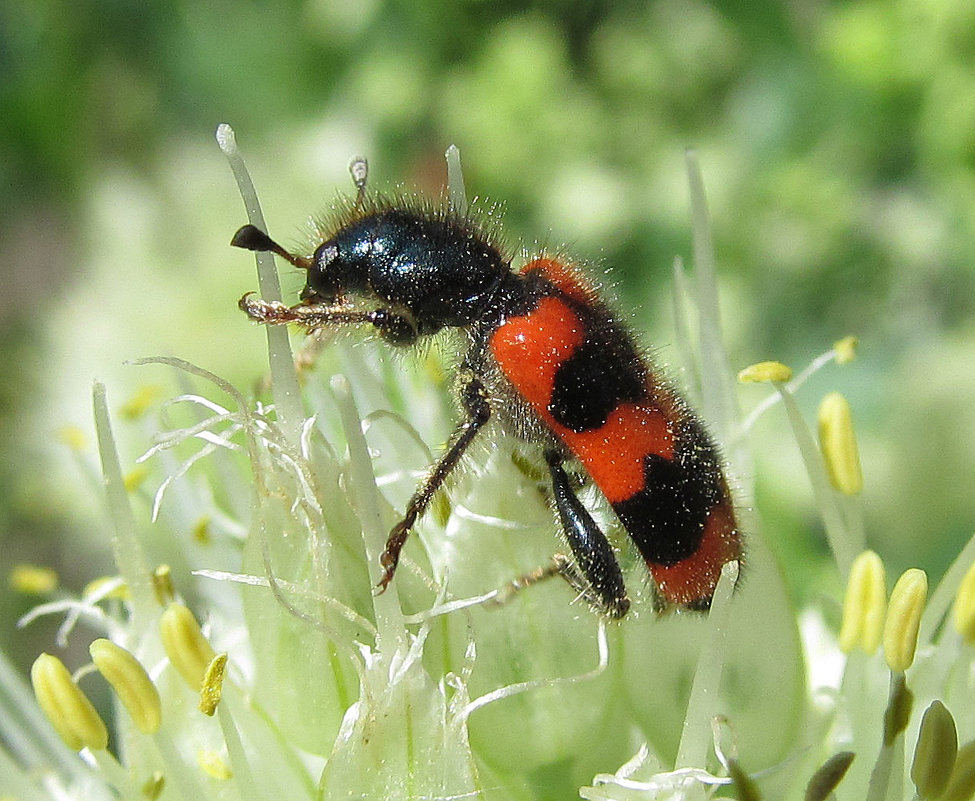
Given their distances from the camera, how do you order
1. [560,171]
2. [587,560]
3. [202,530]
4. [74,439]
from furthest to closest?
1. [560,171]
2. [74,439]
3. [202,530]
4. [587,560]

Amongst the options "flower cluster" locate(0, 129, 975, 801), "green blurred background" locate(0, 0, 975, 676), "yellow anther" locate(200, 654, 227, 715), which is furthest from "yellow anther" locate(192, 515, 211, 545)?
"yellow anther" locate(200, 654, 227, 715)

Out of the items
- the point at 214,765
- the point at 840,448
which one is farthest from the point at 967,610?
the point at 214,765

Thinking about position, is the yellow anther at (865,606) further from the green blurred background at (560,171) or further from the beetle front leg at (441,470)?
the green blurred background at (560,171)

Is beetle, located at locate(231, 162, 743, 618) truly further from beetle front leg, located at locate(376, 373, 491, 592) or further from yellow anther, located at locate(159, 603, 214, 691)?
yellow anther, located at locate(159, 603, 214, 691)

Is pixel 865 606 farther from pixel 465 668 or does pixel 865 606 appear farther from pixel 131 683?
pixel 131 683

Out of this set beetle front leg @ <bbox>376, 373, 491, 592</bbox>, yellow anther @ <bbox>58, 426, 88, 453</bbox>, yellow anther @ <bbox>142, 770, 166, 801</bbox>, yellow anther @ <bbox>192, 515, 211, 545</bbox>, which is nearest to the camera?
beetle front leg @ <bbox>376, 373, 491, 592</bbox>

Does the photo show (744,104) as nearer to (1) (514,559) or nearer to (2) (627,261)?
(2) (627,261)
